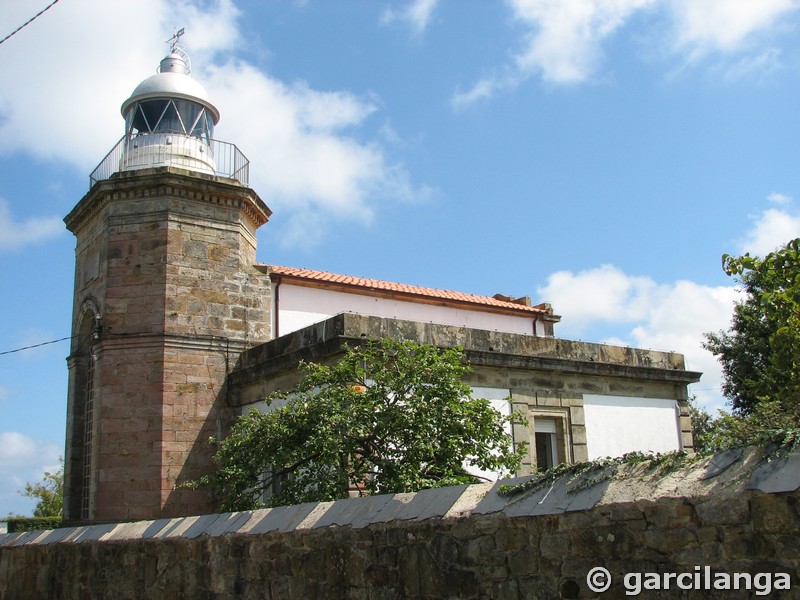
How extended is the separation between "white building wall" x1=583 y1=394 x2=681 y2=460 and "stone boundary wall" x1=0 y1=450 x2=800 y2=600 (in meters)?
7.88

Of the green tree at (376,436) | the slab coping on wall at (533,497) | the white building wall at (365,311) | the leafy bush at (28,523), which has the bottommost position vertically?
the leafy bush at (28,523)

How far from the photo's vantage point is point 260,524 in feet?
19.1

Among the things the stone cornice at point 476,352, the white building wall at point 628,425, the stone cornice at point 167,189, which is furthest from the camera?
the stone cornice at point 167,189

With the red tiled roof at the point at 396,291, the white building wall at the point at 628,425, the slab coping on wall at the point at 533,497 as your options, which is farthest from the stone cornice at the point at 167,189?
the slab coping on wall at the point at 533,497

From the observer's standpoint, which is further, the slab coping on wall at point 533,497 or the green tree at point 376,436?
the green tree at point 376,436

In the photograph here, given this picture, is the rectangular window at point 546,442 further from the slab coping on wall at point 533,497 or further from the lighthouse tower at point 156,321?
the slab coping on wall at point 533,497

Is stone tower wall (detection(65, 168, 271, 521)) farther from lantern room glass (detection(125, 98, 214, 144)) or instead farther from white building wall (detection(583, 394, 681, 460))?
white building wall (detection(583, 394, 681, 460))

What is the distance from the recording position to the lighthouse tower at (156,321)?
43.0 feet

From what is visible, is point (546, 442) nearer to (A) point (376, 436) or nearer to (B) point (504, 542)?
(A) point (376, 436)

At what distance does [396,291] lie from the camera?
677 inches

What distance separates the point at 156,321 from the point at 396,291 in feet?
17.9

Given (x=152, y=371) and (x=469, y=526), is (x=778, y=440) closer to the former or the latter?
(x=469, y=526)

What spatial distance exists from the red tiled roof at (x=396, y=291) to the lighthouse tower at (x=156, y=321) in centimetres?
113

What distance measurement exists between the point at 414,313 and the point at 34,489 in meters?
31.4
